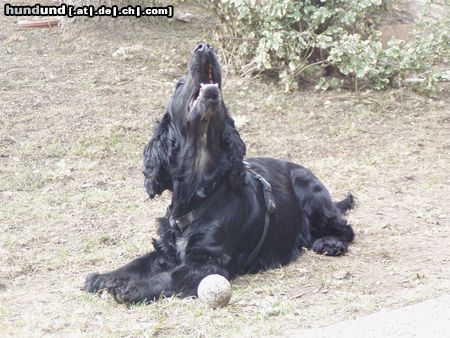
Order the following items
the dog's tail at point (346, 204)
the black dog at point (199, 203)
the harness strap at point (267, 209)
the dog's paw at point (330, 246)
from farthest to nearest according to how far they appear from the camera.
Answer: the dog's tail at point (346, 204) → the dog's paw at point (330, 246) → the harness strap at point (267, 209) → the black dog at point (199, 203)

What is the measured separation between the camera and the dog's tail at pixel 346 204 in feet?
20.9

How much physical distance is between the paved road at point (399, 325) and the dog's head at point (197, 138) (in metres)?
1.33

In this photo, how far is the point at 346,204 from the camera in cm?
642

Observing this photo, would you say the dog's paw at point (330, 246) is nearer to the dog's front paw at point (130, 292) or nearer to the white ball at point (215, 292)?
the white ball at point (215, 292)

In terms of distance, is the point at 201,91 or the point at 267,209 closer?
the point at 201,91

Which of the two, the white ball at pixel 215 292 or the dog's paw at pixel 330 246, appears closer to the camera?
the white ball at pixel 215 292

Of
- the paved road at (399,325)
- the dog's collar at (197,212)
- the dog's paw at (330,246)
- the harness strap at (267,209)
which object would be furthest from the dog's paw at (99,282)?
the dog's paw at (330,246)

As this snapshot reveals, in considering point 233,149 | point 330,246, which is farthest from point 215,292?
point 330,246

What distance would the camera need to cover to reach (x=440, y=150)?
8266 mm

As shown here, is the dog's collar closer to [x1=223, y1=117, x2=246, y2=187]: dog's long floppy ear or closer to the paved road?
[x1=223, y1=117, x2=246, y2=187]: dog's long floppy ear

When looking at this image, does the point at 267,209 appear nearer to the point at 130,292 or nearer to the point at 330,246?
the point at 330,246

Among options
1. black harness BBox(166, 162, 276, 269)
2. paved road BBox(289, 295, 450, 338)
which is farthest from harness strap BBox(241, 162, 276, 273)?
paved road BBox(289, 295, 450, 338)

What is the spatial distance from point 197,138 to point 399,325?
1725 millimetres

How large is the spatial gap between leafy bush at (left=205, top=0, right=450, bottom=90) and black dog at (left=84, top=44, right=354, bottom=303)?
13.3 ft
